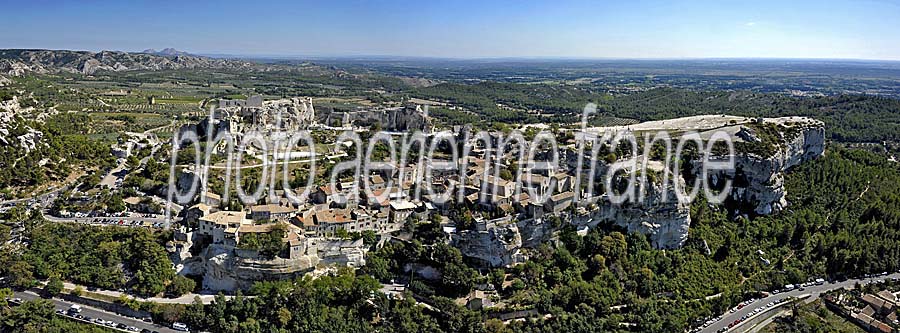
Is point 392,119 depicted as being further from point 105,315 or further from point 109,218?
point 105,315

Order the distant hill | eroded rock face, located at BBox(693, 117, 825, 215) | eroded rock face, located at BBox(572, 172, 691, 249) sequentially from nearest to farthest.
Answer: eroded rock face, located at BBox(572, 172, 691, 249) → eroded rock face, located at BBox(693, 117, 825, 215) → the distant hill

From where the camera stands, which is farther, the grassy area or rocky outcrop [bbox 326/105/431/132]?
rocky outcrop [bbox 326/105/431/132]

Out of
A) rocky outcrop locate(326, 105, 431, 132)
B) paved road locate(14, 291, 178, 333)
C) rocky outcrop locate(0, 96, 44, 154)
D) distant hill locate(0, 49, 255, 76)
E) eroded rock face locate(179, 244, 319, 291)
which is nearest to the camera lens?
paved road locate(14, 291, 178, 333)

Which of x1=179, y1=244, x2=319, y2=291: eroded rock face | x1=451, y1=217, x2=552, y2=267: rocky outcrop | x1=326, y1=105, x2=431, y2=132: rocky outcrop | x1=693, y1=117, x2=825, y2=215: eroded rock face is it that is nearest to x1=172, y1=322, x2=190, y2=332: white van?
x1=179, y1=244, x2=319, y2=291: eroded rock face

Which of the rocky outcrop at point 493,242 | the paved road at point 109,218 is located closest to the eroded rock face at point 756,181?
the rocky outcrop at point 493,242

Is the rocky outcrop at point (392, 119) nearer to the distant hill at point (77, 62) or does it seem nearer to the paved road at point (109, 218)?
the paved road at point (109, 218)

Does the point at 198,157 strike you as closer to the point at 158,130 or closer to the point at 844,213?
the point at 158,130

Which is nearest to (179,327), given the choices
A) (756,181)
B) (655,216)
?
(655,216)

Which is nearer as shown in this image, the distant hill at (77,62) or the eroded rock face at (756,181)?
the eroded rock face at (756,181)

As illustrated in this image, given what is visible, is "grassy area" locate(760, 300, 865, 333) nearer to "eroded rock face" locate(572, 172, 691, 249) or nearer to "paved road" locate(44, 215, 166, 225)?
"eroded rock face" locate(572, 172, 691, 249)
